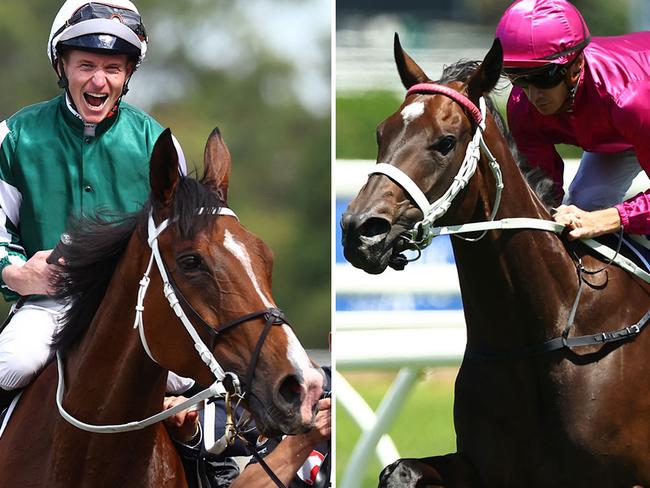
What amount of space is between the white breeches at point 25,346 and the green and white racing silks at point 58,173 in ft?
0.88

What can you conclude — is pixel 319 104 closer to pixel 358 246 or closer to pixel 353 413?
pixel 353 413

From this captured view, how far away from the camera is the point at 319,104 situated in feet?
68.1

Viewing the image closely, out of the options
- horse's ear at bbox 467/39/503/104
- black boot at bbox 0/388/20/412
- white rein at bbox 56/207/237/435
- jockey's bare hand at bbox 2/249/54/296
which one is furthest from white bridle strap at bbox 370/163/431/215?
black boot at bbox 0/388/20/412

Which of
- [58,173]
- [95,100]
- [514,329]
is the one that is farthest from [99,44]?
[514,329]

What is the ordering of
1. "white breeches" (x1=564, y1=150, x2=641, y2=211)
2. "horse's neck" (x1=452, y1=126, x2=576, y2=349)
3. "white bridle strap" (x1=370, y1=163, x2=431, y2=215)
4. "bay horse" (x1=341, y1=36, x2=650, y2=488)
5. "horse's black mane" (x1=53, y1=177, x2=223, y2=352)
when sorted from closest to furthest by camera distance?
"horse's black mane" (x1=53, y1=177, x2=223, y2=352)
"white bridle strap" (x1=370, y1=163, x2=431, y2=215)
"bay horse" (x1=341, y1=36, x2=650, y2=488)
"horse's neck" (x1=452, y1=126, x2=576, y2=349)
"white breeches" (x1=564, y1=150, x2=641, y2=211)

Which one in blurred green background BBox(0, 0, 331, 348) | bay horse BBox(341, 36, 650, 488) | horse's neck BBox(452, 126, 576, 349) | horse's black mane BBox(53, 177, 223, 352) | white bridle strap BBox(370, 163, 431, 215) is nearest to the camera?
horse's black mane BBox(53, 177, 223, 352)

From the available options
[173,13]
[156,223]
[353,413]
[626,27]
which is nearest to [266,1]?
[173,13]

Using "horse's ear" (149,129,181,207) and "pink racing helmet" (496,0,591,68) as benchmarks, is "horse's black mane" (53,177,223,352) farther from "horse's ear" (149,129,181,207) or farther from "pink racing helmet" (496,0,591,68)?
"pink racing helmet" (496,0,591,68)

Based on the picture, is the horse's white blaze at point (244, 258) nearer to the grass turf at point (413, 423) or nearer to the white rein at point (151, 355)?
the white rein at point (151, 355)

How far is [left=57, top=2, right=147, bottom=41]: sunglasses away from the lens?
3590mm

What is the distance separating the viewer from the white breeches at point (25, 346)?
3.29 m

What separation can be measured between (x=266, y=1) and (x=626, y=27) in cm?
1467

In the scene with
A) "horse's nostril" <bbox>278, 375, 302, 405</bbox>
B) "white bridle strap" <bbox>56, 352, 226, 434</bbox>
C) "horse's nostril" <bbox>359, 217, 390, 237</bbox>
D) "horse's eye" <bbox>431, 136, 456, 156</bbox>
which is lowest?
"white bridle strap" <bbox>56, 352, 226, 434</bbox>

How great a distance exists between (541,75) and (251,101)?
17300 millimetres
